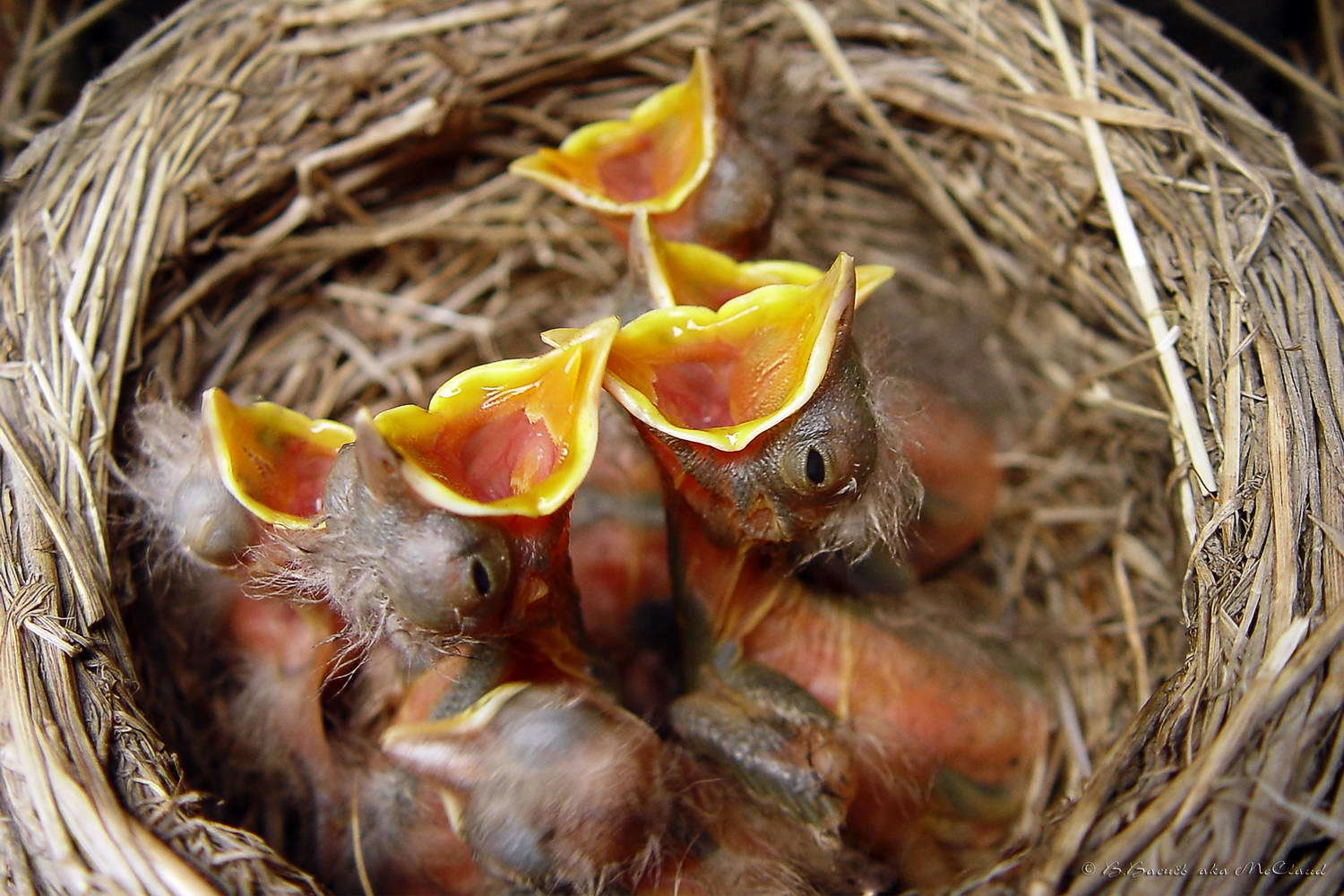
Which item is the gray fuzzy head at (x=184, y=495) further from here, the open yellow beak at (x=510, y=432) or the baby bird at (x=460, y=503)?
the open yellow beak at (x=510, y=432)

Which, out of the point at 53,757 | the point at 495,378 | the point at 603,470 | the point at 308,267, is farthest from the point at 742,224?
the point at 53,757

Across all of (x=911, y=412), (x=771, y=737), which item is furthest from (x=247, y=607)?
(x=911, y=412)

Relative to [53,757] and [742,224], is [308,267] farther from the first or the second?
[53,757]

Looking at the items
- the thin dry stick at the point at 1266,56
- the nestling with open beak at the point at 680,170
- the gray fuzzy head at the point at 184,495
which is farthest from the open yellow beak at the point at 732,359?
the thin dry stick at the point at 1266,56

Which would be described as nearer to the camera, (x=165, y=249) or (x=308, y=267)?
(x=165, y=249)

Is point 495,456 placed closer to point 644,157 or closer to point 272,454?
point 272,454
